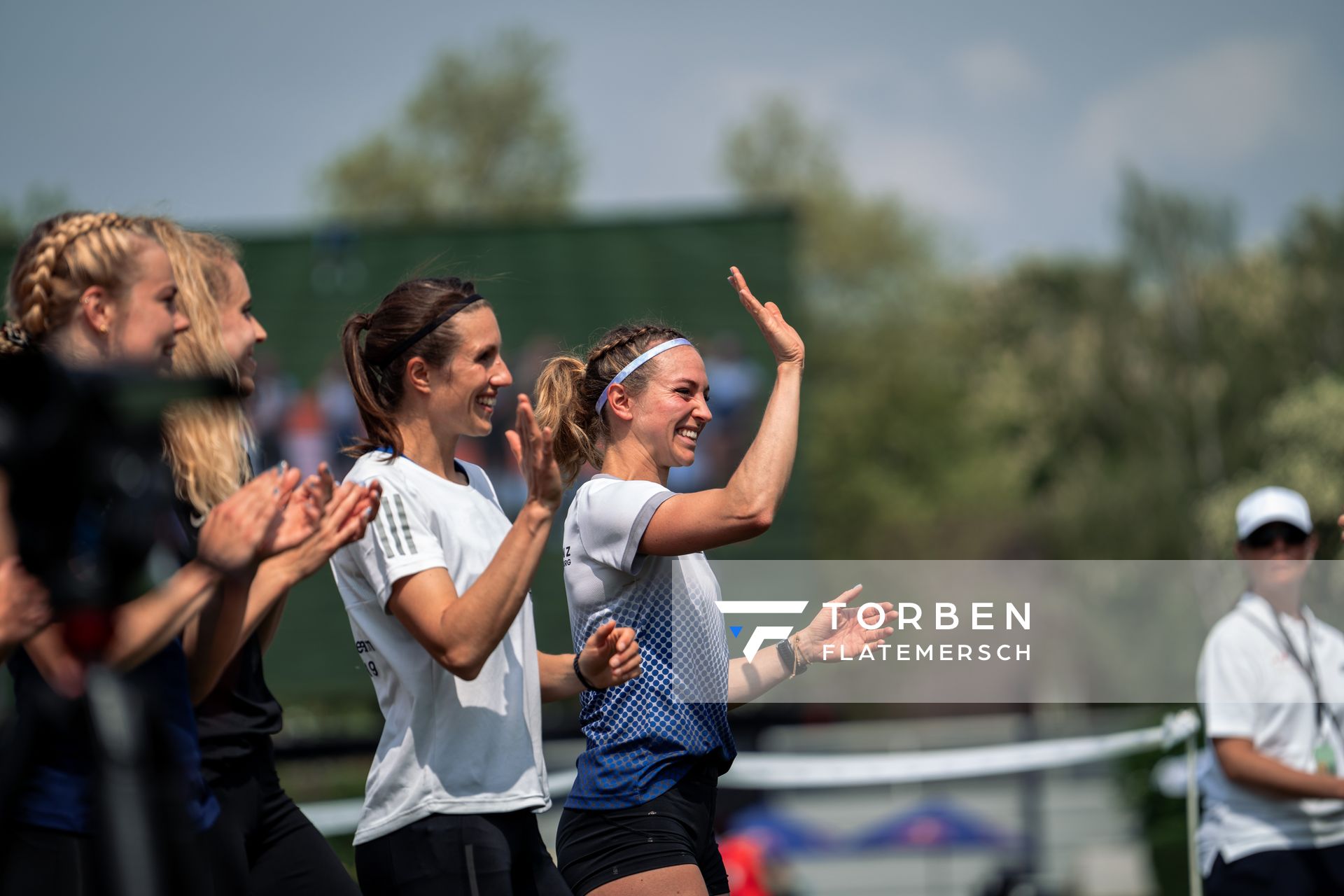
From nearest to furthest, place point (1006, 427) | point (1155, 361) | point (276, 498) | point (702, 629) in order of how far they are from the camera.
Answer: point (276, 498) < point (702, 629) < point (1155, 361) < point (1006, 427)

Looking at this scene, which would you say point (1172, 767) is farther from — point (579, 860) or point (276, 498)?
point (276, 498)

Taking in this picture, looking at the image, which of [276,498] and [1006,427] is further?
[1006,427]

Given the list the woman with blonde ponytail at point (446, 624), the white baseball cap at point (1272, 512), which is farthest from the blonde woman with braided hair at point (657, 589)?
the white baseball cap at point (1272, 512)

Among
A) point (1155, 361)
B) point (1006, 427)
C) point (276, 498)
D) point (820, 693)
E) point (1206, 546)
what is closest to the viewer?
point (276, 498)

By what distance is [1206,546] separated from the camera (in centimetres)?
3694

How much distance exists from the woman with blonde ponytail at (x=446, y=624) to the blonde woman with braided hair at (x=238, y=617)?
0.17 meters

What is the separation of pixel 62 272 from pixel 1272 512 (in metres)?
3.81

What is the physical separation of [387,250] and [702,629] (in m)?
10.4

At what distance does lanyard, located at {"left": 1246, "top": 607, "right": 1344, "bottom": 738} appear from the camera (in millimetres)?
4688

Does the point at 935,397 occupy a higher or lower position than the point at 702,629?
higher

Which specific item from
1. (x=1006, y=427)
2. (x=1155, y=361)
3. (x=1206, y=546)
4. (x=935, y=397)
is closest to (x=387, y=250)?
(x=1206, y=546)

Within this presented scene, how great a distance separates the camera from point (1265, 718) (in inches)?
184

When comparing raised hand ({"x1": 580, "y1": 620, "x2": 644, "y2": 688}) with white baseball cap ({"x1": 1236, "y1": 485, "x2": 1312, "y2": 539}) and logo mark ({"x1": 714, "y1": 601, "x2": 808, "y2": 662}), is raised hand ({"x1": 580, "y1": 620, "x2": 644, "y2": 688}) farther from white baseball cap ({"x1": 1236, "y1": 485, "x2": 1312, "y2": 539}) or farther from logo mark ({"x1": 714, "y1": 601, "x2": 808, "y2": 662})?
white baseball cap ({"x1": 1236, "y1": 485, "x2": 1312, "y2": 539})

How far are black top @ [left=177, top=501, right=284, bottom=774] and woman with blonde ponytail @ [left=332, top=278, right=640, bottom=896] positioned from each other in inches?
9.3
